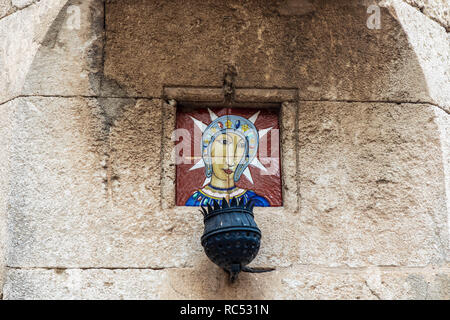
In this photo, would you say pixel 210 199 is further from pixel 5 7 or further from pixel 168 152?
pixel 5 7

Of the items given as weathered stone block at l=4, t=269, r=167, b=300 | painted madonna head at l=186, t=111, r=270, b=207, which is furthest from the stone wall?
painted madonna head at l=186, t=111, r=270, b=207

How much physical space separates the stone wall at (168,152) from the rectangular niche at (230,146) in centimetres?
3

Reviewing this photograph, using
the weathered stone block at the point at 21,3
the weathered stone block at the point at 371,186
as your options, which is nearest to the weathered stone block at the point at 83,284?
the weathered stone block at the point at 371,186

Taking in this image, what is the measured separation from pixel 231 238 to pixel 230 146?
0.62m

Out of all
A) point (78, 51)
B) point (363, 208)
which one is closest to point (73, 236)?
point (78, 51)

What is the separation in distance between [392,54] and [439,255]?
90 centimetres

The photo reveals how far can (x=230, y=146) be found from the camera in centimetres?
277

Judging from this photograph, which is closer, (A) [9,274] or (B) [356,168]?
(A) [9,274]

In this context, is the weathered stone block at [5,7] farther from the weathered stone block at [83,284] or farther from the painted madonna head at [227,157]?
the weathered stone block at [83,284]

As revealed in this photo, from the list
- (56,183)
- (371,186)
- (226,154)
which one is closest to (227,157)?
(226,154)

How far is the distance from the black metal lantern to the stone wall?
200 millimetres

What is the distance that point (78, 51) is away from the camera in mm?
2664

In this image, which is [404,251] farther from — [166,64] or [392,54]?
[166,64]

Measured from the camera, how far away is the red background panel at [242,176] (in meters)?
2.71
